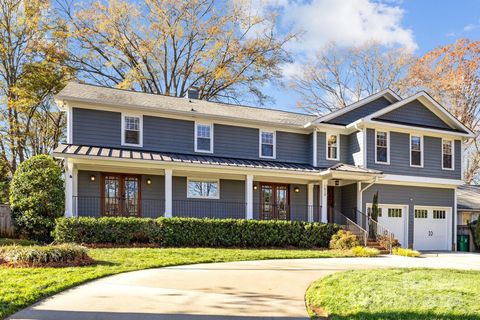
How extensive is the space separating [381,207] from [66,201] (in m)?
13.8

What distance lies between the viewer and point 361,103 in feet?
65.9

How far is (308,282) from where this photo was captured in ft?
26.3

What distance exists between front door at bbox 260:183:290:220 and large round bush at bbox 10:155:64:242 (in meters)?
8.78

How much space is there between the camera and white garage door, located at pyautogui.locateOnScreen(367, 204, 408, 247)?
62.5ft

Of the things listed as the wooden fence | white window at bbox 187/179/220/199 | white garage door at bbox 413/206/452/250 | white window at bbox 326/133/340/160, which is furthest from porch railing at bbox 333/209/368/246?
the wooden fence

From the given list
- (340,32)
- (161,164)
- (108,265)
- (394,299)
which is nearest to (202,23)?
(340,32)

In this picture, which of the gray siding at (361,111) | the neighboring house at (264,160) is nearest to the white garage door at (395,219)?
the neighboring house at (264,160)

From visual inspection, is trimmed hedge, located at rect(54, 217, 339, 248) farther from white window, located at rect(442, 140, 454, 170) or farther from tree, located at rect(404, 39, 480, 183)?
tree, located at rect(404, 39, 480, 183)

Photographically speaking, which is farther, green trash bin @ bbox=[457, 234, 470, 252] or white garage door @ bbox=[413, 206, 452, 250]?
green trash bin @ bbox=[457, 234, 470, 252]

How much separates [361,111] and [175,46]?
47.4ft

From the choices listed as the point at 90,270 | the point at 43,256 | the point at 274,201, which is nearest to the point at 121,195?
the point at 274,201

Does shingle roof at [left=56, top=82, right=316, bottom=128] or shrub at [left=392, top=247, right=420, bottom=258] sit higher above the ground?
shingle roof at [left=56, top=82, right=316, bottom=128]

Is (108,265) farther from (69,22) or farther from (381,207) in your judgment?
(69,22)

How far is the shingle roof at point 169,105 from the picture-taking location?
16.4 metres
